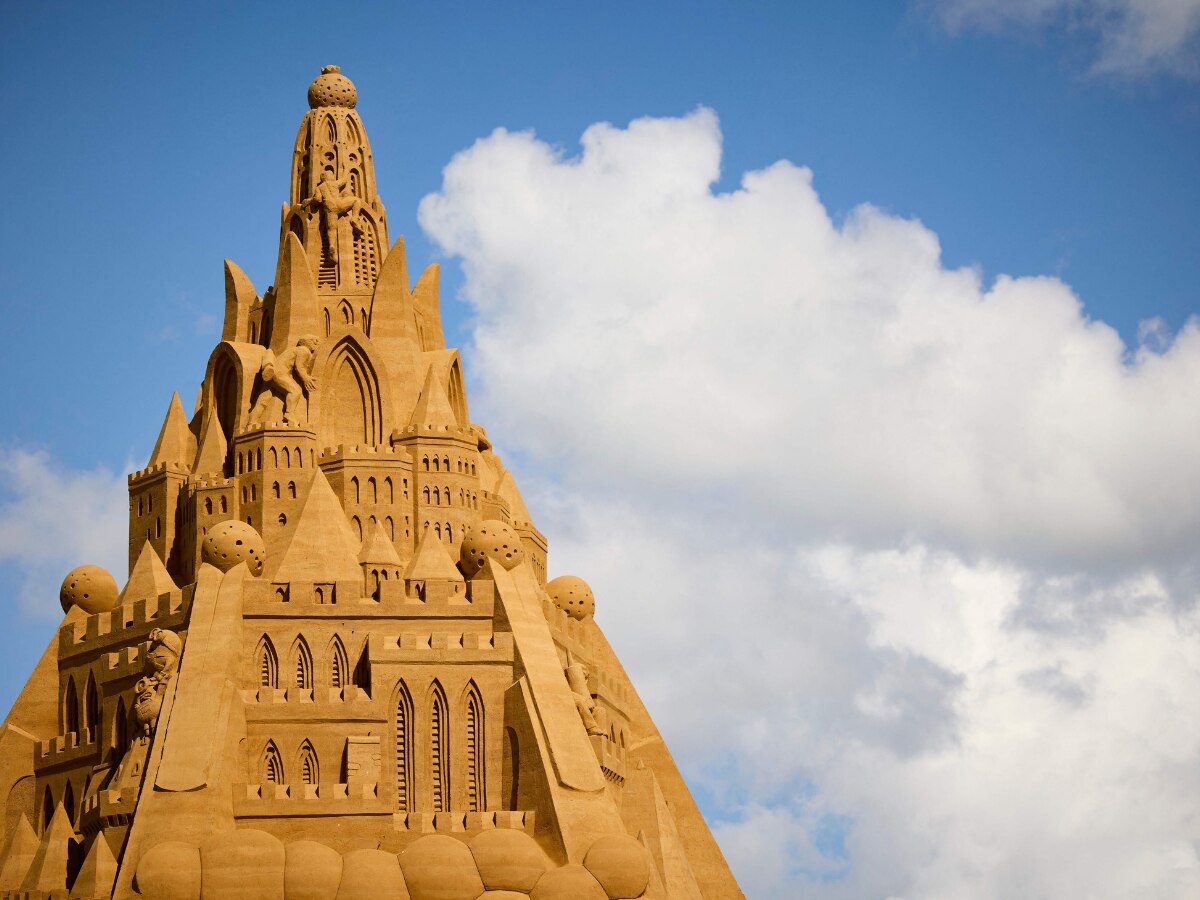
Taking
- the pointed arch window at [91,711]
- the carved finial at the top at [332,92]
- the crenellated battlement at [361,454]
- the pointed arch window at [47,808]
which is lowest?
the pointed arch window at [47,808]

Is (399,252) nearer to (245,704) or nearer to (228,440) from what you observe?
(228,440)

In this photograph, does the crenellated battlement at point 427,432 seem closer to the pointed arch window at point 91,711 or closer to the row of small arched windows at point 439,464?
the row of small arched windows at point 439,464

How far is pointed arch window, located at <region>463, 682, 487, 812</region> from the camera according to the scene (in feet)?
223

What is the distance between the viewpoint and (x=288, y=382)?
3076 inches

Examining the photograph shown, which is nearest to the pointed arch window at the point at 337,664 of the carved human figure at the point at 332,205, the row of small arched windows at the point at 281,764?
the row of small arched windows at the point at 281,764

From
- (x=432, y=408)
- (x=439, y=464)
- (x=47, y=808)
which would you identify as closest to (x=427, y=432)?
(x=432, y=408)

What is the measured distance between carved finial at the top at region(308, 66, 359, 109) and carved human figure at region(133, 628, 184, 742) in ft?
81.5

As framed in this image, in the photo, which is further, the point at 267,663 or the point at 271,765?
the point at 267,663

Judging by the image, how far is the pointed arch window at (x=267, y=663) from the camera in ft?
231

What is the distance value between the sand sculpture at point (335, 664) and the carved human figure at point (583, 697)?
126mm

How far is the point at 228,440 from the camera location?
79.8m

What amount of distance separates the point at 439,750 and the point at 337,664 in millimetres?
4597

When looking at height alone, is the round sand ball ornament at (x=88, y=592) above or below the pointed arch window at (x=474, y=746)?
above

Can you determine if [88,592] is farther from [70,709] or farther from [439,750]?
[439,750]
